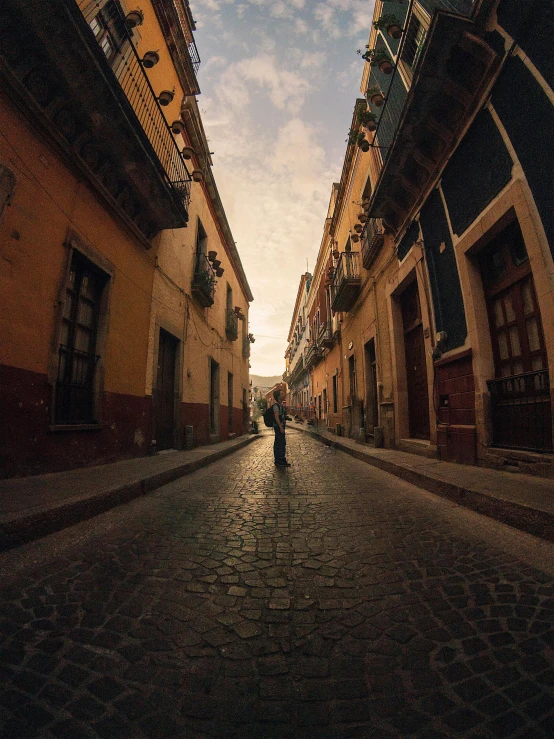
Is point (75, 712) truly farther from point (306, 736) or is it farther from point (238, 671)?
point (306, 736)

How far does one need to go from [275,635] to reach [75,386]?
4880 millimetres

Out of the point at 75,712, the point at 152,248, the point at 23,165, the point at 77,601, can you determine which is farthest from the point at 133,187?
the point at 75,712

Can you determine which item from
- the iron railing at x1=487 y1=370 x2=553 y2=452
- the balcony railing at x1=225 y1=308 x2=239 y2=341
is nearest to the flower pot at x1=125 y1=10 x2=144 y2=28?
the iron railing at x1=487 y1=370 x2=553 y2=452

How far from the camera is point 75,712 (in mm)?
1026

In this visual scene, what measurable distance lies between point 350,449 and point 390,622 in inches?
293

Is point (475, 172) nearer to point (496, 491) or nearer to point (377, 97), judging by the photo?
point (377, 97)

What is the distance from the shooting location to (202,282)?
381 inches

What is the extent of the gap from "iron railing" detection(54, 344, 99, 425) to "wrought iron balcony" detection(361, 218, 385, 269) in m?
7.47

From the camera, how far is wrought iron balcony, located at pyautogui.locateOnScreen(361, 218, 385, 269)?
881 cm

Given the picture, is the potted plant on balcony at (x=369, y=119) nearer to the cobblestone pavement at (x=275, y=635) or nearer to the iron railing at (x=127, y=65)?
the iron railing at (x=127, y=65)

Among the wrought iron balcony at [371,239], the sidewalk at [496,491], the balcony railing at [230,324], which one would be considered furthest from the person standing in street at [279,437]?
the balcony railing at [230,324]

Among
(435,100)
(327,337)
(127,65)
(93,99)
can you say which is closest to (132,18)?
(127,65)

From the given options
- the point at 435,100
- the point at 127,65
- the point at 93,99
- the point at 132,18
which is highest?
the point at 132,18

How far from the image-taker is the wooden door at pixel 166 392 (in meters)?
7.79
